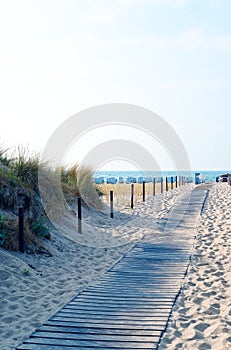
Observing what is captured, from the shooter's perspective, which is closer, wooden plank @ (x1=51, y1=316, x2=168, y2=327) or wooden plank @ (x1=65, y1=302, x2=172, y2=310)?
wooden plank @ (x1=51, y1=316, x2=168, y2=327)

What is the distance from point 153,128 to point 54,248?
1174 cm

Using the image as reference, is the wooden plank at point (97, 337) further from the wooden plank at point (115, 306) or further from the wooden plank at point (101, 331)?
the wooden plank at point (115, 306)

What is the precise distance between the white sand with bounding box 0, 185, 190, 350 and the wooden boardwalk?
0.76 feet

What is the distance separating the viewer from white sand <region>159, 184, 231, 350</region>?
17.3 feet

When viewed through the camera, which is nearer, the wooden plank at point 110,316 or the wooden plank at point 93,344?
the wooden plank at point 93,344

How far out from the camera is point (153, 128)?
21672mm

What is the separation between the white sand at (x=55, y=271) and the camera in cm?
611

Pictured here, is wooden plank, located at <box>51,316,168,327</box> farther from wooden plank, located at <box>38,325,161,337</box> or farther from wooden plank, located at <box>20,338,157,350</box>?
wooden plank, located at <box>20,338,157,350</box>

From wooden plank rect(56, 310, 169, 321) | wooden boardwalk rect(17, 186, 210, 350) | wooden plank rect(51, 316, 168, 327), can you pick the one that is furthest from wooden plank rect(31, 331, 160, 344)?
wooden plank rect(56, 310, 169, 321)

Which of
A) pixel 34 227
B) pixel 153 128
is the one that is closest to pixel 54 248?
pixel 34 227

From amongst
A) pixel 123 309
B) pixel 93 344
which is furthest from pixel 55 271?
pixel 93 344

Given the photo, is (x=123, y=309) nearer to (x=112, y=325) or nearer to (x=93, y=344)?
(x=112, y=325)

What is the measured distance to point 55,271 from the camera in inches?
352

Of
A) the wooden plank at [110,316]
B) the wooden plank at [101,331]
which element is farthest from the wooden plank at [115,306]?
the wooden plank at [101,331]
